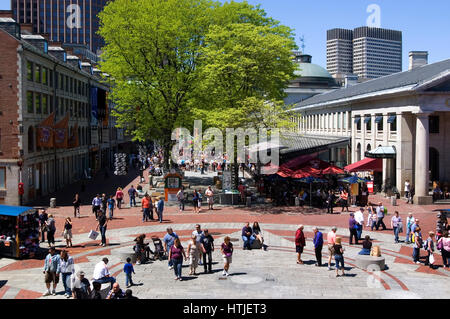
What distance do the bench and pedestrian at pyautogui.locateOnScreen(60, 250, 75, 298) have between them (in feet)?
36.3

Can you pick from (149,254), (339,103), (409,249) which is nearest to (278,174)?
(409,249)

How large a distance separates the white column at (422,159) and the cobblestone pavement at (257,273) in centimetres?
1081

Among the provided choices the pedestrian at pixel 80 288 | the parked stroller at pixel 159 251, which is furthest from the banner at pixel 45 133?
the pedestrian at pixel 80 288

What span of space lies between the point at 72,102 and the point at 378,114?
3414 centimetres

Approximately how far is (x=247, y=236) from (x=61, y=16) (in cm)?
15552

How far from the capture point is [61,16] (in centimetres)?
15900

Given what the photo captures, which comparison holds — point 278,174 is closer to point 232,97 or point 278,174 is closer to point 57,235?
point 232,97

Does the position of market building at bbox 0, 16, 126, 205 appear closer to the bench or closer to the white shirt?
the white shirt

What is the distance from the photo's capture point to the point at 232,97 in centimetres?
3834

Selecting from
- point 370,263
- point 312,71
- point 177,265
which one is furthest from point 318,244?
point 312,71

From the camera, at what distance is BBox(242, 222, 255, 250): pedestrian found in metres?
22.4

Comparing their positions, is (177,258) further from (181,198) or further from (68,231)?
(181,198)

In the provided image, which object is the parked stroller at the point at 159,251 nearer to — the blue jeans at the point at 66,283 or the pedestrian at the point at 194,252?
the pedestrian at the point at 194,252

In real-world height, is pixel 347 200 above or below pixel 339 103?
below
